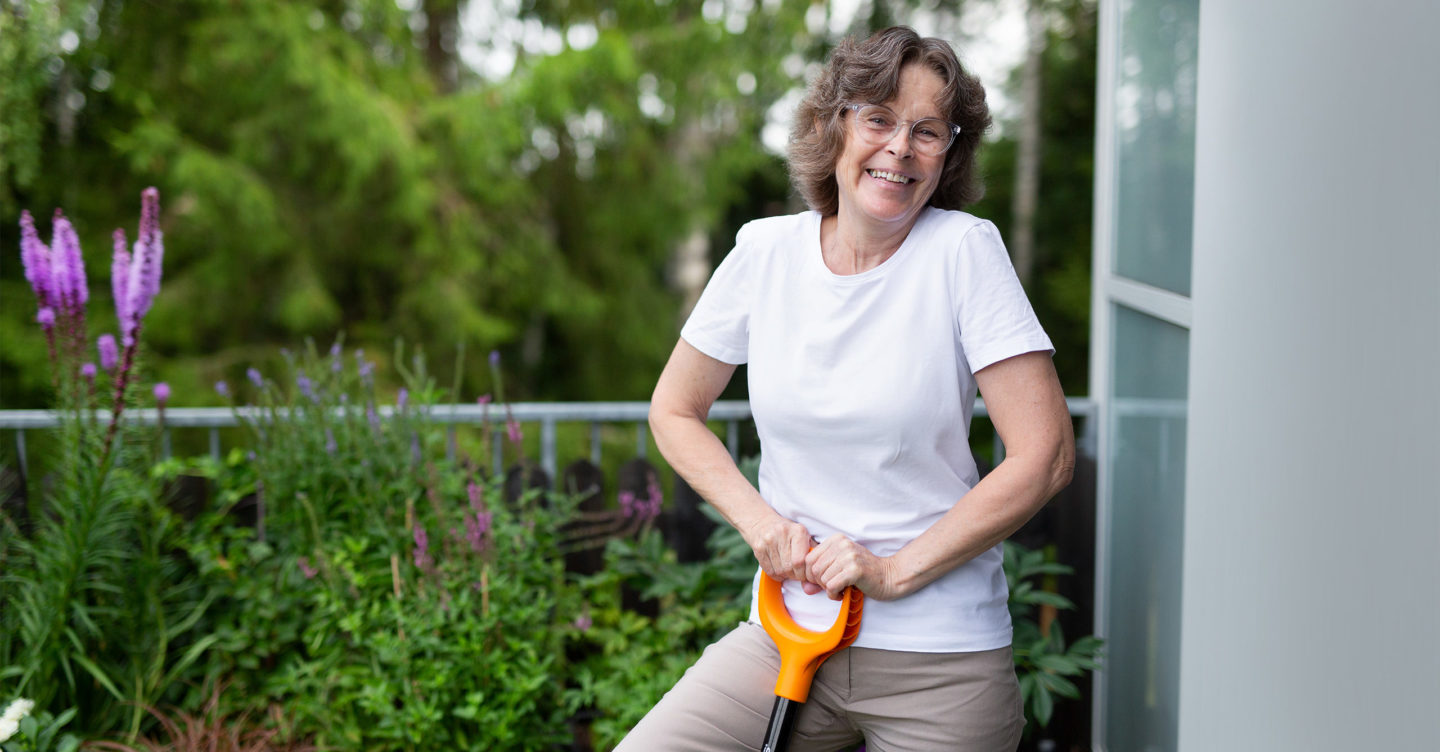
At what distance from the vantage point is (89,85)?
7.24m

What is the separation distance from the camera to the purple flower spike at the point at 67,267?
7.40 feet

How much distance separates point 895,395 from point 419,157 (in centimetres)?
565

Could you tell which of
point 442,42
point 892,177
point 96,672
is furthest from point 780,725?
point 442,42

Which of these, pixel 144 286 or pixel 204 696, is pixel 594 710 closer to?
pixel 204 696

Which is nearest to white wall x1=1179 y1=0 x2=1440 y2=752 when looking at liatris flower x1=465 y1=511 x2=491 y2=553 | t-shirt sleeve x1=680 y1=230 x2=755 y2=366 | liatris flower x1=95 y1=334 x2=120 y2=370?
t-shirt sleeve x1=680 y1=230 x2=755 y2=366

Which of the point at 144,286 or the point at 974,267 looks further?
the point at 144,286

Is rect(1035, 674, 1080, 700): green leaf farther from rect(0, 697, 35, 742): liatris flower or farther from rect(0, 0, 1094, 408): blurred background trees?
rect(0, 0, 1094, 408): blurred background trees

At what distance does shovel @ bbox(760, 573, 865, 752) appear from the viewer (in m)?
1.28

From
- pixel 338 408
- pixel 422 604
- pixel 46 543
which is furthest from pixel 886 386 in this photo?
pixel 46 543

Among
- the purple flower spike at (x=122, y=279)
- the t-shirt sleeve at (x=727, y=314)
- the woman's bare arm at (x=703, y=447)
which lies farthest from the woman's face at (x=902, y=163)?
the purple flower spike at (x=122, y=279)

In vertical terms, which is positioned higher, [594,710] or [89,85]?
[89,85]

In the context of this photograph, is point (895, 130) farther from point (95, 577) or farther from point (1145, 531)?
point (95, 577)

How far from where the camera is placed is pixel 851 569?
4.09ft

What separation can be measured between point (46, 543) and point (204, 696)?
0.47 m
